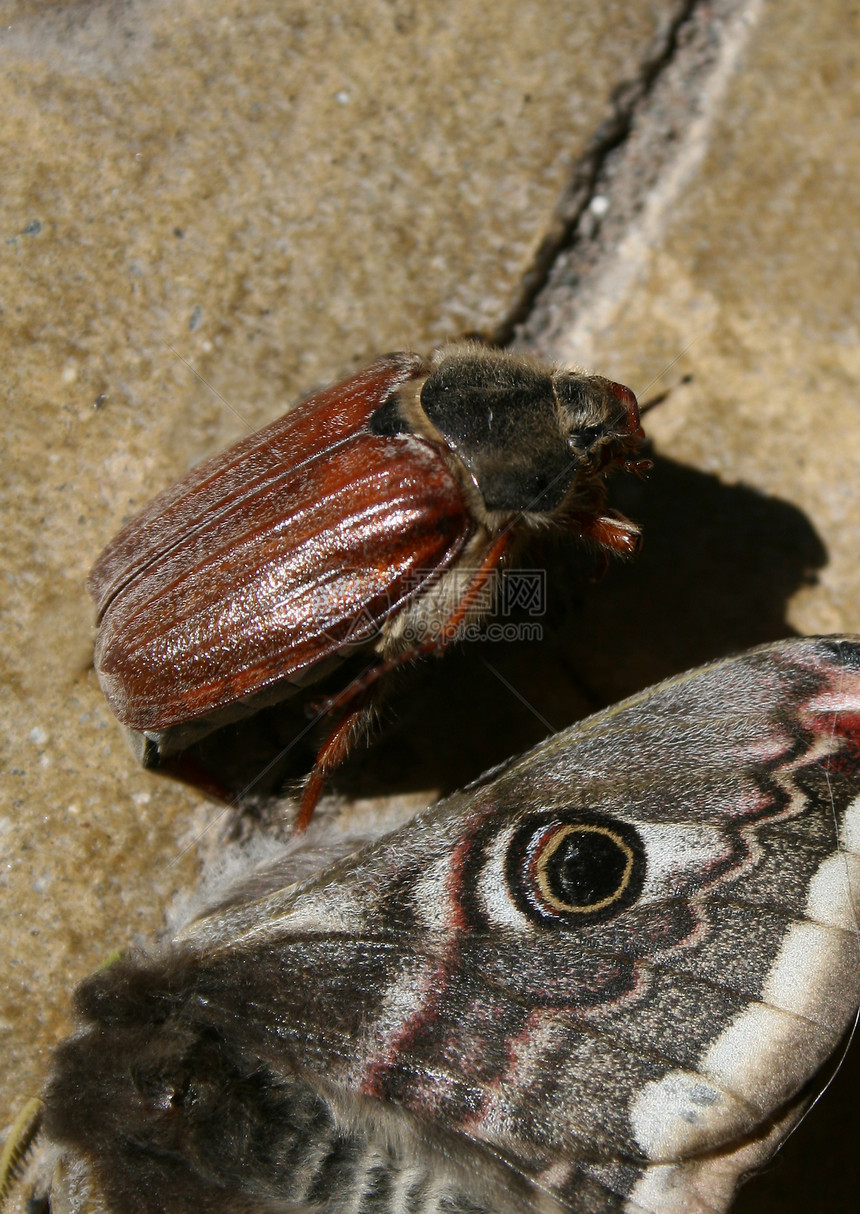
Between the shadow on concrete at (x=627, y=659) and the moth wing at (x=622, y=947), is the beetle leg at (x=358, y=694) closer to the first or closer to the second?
the shadow on concrete at (x=627, y=659)

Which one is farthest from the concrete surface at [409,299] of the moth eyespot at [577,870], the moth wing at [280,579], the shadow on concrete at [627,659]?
the moth eyespot at [577,870]

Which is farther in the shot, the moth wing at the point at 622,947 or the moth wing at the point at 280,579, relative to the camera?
the moth wing at the point at 280,579

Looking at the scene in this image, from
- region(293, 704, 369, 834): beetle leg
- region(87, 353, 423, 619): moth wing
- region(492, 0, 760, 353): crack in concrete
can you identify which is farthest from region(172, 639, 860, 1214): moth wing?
region(492, 0, 760, 353): crack in concrete

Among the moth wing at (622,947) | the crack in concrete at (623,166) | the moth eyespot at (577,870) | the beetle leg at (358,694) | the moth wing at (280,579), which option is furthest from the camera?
the crack in concrete at (623,166)

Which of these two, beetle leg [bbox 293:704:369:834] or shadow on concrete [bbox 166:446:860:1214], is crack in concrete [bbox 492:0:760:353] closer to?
shadow on concrete [bbox 166:446:860:1214]

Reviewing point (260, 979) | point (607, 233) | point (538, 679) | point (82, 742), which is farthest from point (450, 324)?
point (260, 979)
